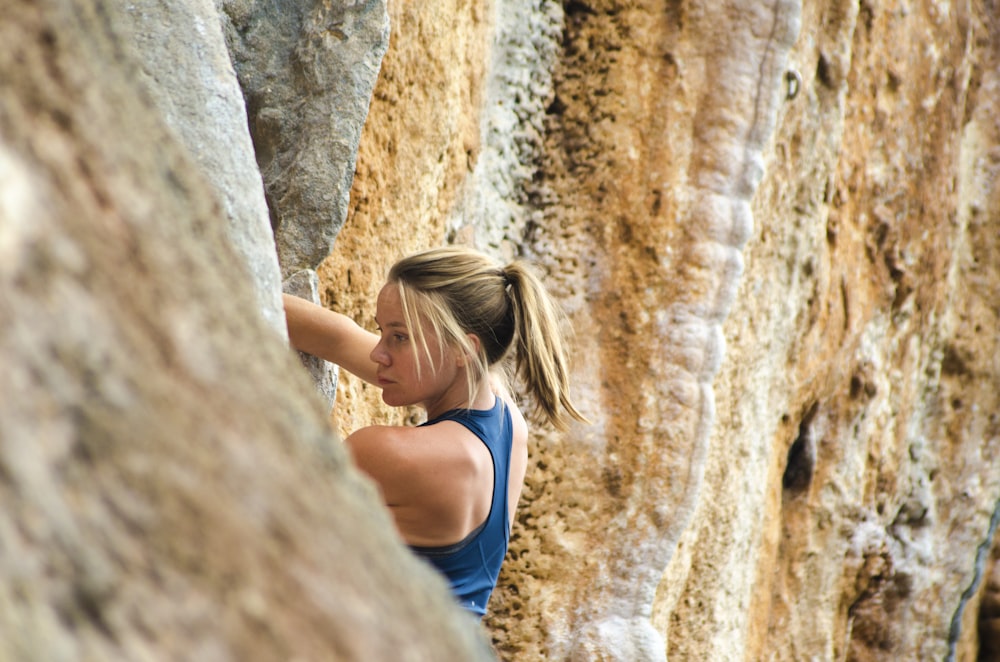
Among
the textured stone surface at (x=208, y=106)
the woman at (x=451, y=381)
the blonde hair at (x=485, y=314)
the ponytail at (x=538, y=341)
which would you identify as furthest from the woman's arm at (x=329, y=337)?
the textured stone surface at (x=208, y=106)

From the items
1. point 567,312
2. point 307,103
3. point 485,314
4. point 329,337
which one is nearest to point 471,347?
point 485,314

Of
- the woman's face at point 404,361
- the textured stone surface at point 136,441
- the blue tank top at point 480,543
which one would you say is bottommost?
the blue tank top at point 480,543

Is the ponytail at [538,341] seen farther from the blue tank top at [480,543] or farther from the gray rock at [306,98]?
the gray rock at [306,98]

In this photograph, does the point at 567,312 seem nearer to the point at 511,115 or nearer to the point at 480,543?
the point at 511,115

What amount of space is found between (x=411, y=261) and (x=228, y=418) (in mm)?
869

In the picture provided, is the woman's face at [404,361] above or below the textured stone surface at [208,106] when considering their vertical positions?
below

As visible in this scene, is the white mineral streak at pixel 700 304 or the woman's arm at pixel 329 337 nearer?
the woman's arm at pixel 329 337

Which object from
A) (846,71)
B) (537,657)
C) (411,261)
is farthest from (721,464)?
(411,261)

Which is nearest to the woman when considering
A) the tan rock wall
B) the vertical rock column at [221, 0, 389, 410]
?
the vertical rock column at [221, 0, 389, 410]

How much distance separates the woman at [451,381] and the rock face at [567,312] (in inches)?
4.8

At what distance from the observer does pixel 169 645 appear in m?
0.44

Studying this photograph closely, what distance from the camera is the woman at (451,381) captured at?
1.28 meters

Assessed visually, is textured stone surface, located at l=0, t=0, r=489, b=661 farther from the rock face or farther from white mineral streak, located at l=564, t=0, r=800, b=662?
white mineral streak, located at l=564, t=0, r=800, b=662

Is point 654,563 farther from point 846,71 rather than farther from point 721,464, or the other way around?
point 846,71
